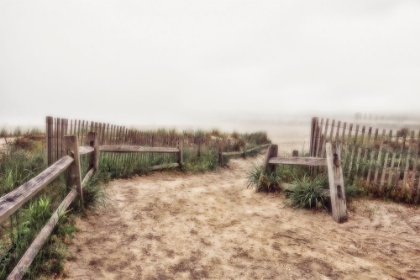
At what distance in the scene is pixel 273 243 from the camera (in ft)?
13.5

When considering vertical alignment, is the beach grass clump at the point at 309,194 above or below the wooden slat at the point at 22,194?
below

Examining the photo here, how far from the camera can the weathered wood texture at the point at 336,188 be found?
5.11m

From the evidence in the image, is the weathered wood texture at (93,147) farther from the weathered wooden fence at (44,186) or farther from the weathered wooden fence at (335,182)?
the weathered wooden fence at (335,182)

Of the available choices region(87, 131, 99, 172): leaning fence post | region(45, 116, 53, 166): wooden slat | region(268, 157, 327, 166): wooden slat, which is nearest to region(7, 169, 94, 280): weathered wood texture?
region(87, 131, 99, 172): leaning fence post

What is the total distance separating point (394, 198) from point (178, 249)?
191 inches

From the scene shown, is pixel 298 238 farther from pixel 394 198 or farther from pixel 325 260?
pixel 394 198

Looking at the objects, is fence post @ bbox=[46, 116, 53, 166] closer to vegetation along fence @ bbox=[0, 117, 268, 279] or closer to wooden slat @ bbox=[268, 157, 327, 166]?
vegetation along fence @ bbox=[0, 117, 268, 279]

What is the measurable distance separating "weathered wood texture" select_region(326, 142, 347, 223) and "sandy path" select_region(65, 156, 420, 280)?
0.18m

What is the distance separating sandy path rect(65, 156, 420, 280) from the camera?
134 inches

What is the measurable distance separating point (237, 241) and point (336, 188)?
A: 2.27 metres

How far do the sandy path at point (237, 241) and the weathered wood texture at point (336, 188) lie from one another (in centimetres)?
18

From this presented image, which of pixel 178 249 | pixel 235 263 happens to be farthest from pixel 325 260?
pixel 178 249

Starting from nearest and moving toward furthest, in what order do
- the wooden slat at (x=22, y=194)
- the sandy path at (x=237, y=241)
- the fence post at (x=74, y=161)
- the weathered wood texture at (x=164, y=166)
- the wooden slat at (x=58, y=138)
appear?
the wooden slat at (x=22, y=194)
the sandy path at (x=237, y=241)
the fence post at (x=74, y=161)
the wooden slat at (x=58, y=138)
the weathered wood texture at (x=164, y=166)

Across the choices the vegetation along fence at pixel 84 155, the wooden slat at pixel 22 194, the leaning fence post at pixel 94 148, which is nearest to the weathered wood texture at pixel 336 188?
the vegetation along fence at pixel 84 155
